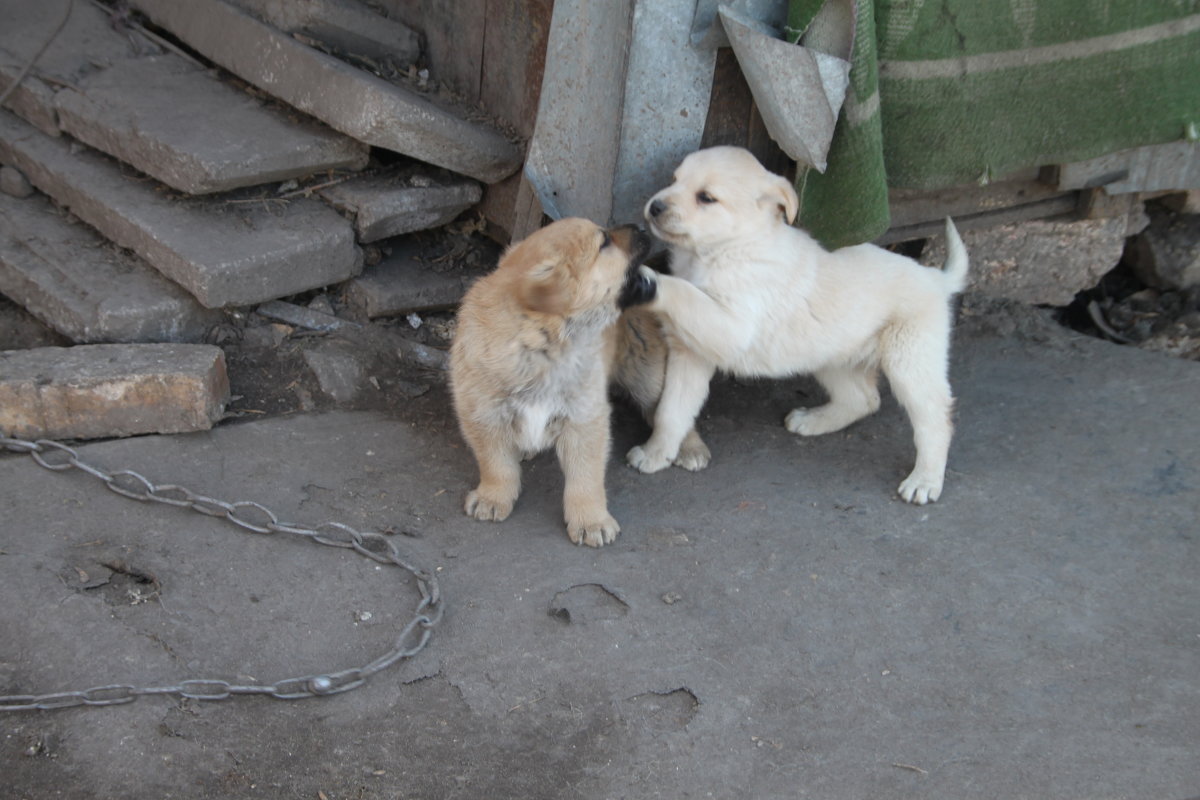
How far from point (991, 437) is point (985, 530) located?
2.53 ft

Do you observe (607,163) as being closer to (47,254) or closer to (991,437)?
(991,437)

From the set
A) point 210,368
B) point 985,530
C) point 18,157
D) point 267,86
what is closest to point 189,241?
point 210,368

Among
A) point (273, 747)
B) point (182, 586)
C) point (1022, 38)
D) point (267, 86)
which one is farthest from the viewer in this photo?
point (267, 86)

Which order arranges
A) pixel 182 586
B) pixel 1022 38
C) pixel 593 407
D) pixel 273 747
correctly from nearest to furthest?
pixel 273 747 < pixel 182 586 < pixel 593 407 < pixel 1022 38

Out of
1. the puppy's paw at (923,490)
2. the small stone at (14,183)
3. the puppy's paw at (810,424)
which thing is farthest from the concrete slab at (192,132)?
the puppy's paw at (923,490)

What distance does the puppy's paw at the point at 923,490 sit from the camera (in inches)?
164

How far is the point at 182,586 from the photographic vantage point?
134 inches

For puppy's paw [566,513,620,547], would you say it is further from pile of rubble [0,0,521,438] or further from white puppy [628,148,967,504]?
→ pile of rubble [0,0,521,438]

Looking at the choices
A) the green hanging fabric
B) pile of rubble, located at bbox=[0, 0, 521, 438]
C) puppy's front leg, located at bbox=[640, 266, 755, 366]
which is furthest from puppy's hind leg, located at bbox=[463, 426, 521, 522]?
the green hanging fabric

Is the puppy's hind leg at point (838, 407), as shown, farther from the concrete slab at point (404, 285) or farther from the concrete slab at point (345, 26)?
the concrete slab at point (345, 26)

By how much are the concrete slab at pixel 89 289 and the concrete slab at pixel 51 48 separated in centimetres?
61

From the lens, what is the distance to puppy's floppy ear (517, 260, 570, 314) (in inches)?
139

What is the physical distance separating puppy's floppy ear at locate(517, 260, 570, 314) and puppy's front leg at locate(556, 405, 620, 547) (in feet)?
1.58

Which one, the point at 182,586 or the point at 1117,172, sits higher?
the point at 1117,172
